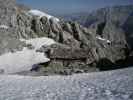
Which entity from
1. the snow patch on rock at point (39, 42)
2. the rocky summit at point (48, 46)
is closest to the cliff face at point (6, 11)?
the rocky summit at point (48, 46)

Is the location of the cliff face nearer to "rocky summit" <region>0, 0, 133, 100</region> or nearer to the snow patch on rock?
"rocky summit" <region>0, 0, 133, 100</region>

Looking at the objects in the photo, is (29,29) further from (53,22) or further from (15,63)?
(15,63)

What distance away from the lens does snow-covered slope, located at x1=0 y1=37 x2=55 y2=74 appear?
46.1m

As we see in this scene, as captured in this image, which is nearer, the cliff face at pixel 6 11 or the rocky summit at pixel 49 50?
the rocky summit at pixel 49 50

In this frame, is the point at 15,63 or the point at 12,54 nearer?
the point at 15,63

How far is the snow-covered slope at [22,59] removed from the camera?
46.1 metres

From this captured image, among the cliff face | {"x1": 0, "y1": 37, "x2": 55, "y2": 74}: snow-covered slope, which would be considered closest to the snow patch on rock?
{"x1": 0, "y1": 37, "x2": 55, "y2": 74}: snow-covered slope

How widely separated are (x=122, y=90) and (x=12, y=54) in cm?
4344

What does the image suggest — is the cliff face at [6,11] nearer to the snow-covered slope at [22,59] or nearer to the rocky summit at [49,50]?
the rocky summit at [49,50]

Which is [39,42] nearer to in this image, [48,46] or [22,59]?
[48,46]

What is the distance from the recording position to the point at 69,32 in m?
62.8

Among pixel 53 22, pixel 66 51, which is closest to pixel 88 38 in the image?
pixel 53 22

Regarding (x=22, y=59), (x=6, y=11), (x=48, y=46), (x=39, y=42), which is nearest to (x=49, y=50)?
(x=22, y=59)

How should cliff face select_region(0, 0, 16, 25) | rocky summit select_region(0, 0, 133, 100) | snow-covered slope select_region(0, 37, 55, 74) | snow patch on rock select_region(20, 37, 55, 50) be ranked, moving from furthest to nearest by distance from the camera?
cliff face select_region(0, 0, 16, 25)
snow patch on rock select_region(20, 37, 55, 50)
snow-covered slope select_region(0, 37, 55, 74)
rocky summit select_region(0, 0, 133, 100)
